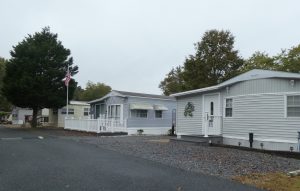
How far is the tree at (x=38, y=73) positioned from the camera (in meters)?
35.5

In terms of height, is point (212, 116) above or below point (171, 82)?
below

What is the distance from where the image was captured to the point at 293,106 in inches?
680

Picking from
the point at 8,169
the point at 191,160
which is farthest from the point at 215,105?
the point at 8,169

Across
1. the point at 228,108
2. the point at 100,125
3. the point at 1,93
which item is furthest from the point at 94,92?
the point at 228,108

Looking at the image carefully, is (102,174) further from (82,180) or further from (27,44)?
(27,44)

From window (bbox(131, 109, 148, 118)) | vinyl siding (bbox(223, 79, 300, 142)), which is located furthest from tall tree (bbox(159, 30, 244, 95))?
vinyl siding (bbox(223, 79, 300, 142))

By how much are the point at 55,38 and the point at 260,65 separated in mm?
22964

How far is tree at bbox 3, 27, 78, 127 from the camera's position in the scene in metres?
35.5

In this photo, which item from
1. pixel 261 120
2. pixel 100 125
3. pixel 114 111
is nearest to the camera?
pixel 261 120

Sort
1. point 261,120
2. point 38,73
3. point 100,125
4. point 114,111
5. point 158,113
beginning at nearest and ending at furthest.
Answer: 1. point 261,120
2. point 100,125
3. point 114,111
4. point 158,113
5. point 38,73

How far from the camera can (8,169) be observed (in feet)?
32.2

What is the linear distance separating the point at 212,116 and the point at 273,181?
12.4 meters

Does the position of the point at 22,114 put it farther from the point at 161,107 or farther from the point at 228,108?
the point at 228,108

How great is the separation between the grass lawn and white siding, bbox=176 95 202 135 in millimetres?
12450
